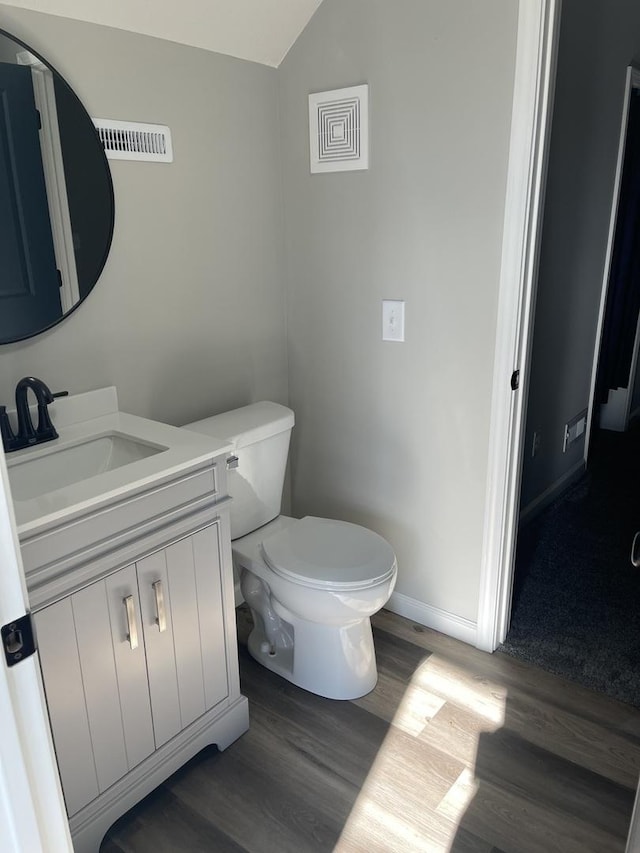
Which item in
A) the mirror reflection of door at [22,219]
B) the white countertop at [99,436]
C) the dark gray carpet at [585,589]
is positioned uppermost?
the mirror reflection of door at [22,219]

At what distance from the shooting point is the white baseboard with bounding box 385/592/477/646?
2.26m

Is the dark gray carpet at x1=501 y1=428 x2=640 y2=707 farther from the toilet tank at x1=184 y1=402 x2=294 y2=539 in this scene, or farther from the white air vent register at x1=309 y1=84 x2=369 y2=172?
the white air vent register at x1=309 y1=84 x2=369 y2=172

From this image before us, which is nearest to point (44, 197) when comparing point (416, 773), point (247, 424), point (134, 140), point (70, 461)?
point (134, 140)

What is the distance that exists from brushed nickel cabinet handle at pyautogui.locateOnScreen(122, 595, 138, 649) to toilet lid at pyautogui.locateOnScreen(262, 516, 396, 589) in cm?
50

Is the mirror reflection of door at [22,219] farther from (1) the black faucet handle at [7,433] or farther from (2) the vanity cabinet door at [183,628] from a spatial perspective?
(2) the vanity cabinet door at [183,628]

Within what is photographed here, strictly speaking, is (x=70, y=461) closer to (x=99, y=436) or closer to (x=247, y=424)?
(x=99, y=436)

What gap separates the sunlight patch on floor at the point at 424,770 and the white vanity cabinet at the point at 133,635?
1.51 feet

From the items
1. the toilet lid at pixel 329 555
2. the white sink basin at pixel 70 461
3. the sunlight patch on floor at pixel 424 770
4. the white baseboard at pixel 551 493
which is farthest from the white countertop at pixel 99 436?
the white baseboard at pixel 551 493

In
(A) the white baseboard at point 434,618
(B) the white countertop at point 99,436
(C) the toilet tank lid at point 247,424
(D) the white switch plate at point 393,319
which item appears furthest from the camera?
(A) the white baseboard at point 434,618

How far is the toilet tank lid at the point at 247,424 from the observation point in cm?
199

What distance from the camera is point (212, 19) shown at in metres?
1.90

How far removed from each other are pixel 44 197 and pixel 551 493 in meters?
2.64

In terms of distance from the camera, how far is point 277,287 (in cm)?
241

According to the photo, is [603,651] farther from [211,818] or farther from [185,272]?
[185,272]
